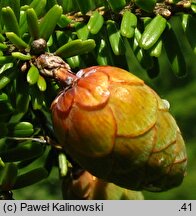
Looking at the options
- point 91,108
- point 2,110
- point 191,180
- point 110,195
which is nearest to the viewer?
point 91,108

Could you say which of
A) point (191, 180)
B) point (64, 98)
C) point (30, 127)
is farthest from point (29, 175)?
point (191, 180)

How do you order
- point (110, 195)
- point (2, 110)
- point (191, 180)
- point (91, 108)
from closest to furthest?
point (91, 108) < point (2, 110) < point (110, 195) < point (191, 180)

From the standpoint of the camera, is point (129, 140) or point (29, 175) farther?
point (29, 175)

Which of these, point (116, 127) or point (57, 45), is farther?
point (57, 45)

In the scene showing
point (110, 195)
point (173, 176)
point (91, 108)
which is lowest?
point (110, 195)

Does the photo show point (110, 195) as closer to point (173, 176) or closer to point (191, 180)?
point (173, 176)

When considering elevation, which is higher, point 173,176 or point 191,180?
point 173,176

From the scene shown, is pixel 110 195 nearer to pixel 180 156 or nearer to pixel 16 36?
pixel 180 156
